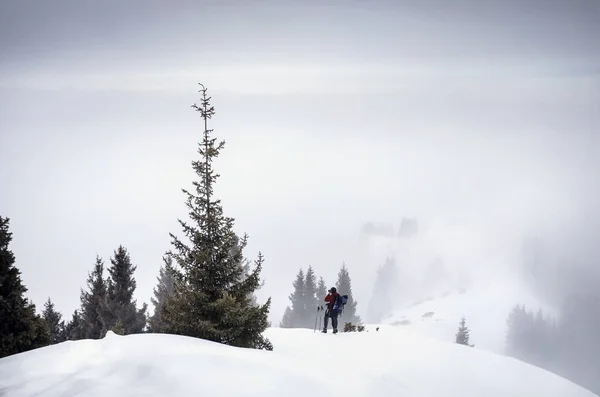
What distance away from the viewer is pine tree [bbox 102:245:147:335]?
27.2 m

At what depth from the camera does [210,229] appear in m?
14.1

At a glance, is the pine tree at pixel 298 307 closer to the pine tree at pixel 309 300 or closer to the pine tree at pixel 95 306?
the pine tree at pixel 309 300

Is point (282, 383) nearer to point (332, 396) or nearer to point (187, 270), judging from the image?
point (332, 396)

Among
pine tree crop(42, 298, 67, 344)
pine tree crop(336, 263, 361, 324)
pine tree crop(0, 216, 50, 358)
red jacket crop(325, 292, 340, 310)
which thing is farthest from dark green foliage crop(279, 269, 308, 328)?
pine tree crop(0, 216, 50, 358)

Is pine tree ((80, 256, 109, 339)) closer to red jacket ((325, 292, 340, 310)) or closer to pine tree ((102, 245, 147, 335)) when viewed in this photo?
pine tree ((102, 245, 147, 335))

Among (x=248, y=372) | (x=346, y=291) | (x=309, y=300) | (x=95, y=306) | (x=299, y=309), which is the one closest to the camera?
(x=248, y=372)

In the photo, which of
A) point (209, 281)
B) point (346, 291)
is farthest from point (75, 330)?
point (346, 291)

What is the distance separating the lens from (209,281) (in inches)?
541

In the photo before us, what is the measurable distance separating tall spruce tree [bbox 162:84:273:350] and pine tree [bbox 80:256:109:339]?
17.2 metres

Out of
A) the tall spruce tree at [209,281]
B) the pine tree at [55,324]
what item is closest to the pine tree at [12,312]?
the tall spruce tree at [209,281]

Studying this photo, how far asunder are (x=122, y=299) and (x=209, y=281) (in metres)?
17.7

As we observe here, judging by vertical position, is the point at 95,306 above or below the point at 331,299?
below

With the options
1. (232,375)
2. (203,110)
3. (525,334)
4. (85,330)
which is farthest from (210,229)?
(525,334)

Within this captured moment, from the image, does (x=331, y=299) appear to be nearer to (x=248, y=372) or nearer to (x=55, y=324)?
(x=248, y=372)
